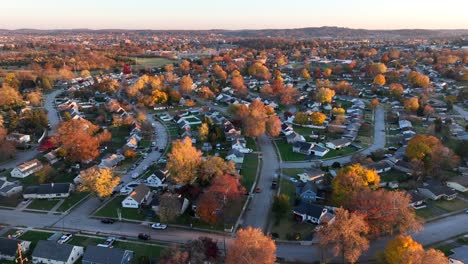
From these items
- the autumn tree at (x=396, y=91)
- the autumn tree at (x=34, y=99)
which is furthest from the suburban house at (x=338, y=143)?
the autumn tree at (x=34, y=99)

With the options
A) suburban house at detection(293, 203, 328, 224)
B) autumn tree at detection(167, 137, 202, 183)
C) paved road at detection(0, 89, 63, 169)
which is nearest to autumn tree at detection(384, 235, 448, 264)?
suburban house at detection(293, 203, 328, 224)

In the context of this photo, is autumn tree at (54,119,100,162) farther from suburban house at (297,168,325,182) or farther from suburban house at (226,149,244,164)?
suburban house at (297,168,325,182)

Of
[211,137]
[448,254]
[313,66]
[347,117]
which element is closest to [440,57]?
[313,66]

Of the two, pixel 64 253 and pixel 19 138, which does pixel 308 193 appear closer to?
pixel 64 253

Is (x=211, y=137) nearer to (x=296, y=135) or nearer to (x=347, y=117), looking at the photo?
(x=296, y=135)

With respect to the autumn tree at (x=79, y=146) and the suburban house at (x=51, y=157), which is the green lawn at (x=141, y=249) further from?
the suburban house at (x=51, y=157)

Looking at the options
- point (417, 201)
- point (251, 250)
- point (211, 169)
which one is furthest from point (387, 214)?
point (211, 169)
